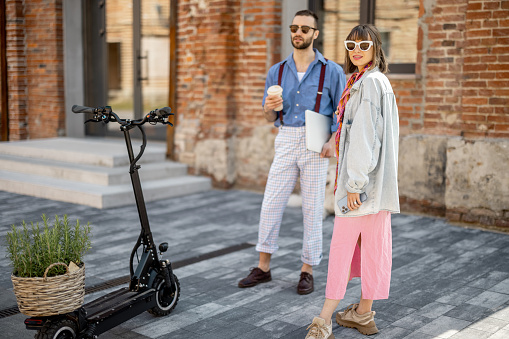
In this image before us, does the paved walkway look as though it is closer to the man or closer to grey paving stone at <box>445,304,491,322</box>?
grey paving stone at <box>445,304,491,322</box>

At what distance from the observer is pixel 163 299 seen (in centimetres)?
410

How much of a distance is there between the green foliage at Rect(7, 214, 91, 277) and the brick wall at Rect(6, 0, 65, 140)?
7.77 meters

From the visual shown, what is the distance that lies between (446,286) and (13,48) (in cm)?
921

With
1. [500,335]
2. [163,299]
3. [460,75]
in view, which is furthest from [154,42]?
[500,335]

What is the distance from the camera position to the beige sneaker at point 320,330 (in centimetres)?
360

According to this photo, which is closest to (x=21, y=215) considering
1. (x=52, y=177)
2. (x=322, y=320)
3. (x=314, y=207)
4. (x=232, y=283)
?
(x=52, y=177)

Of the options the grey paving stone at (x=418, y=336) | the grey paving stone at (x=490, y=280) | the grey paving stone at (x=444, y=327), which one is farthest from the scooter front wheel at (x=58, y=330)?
the grey paving stone at (x=490, y=280)

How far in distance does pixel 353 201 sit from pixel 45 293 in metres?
1.73

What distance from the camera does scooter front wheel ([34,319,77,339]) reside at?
320 centimetres

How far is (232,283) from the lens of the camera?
15.8ft

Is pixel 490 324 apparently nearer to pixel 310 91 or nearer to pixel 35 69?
pixel 310 91

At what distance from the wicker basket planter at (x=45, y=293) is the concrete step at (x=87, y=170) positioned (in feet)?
15.4

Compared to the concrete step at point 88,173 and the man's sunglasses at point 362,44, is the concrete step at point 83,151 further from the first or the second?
the man's sunglasses at point 362,44

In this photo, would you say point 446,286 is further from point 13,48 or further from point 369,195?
point 13,48
